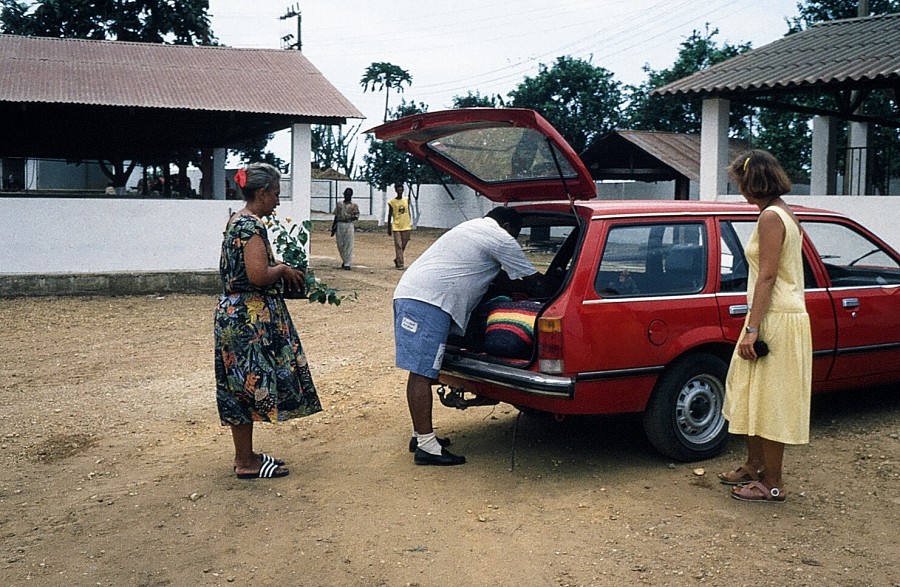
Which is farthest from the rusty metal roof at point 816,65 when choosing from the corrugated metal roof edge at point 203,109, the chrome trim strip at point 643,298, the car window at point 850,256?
the chrome trim strip at point 643,298

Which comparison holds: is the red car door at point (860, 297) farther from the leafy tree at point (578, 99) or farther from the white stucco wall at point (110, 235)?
the leafy tree at point (578, 99)

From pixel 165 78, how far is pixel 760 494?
580 inches

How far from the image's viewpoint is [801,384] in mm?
4809

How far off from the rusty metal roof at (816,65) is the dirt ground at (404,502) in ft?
21.5

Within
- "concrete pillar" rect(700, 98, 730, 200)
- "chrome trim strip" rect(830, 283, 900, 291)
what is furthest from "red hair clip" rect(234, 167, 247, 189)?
"concrete pillar" rect(700, 98, 730, 200)

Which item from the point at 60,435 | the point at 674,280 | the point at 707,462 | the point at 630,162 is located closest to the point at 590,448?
the point at 707,462

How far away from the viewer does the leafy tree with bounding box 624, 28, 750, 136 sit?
3625cm

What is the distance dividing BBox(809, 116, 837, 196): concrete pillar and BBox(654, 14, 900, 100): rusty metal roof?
179 centimetres

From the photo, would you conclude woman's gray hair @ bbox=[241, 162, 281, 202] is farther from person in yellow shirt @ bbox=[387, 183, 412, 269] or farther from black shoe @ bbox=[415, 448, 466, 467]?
person in yellow shirt @ bbox=[387, 183, 412, 269]

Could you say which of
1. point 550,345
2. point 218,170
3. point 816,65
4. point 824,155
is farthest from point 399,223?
point 550,345

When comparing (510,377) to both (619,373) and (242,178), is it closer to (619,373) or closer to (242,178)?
(619,373)

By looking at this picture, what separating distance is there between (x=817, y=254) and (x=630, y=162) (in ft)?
77.2

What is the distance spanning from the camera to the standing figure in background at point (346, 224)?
1791 cm

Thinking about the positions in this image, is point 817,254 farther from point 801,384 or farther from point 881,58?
point 881,58
